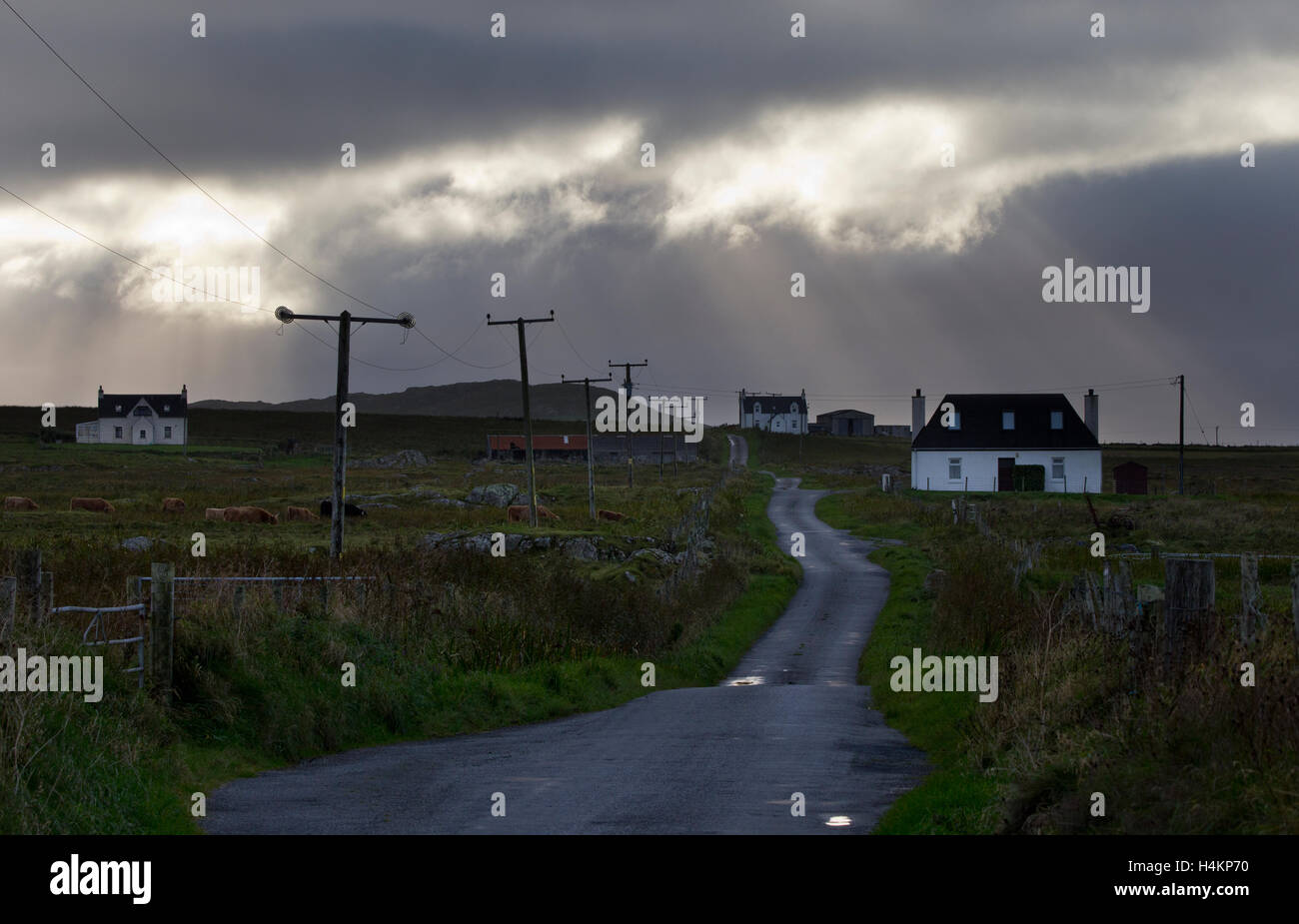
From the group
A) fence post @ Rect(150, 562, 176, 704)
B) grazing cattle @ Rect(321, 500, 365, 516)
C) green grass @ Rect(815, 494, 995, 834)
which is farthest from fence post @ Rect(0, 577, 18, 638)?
grazing cattle @ Rect(321, 500, 365, 516)

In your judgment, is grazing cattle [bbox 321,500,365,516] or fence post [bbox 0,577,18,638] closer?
fence post [bbox 0,577,18,638]

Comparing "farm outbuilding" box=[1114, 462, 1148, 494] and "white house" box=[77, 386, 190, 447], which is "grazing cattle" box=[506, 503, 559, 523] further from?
"white house" box=[77, 386, 190, 447]

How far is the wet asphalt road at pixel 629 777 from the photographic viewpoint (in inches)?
412

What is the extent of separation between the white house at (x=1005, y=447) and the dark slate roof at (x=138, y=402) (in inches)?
3512

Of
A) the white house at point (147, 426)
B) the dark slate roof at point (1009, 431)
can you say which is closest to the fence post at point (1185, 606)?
the dark slate roof at point (1009, 431)

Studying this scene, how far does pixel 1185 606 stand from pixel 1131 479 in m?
74.1

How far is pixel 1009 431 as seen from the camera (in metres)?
82.8

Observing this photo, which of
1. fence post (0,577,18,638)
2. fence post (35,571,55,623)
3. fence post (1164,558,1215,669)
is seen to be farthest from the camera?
fence post (35,571,55,623)

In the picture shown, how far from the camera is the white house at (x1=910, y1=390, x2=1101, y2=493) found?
268 ft

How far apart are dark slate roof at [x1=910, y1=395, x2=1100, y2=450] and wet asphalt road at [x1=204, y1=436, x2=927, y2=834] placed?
6456 centimetres

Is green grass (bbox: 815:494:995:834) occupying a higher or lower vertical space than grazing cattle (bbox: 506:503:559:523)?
lower

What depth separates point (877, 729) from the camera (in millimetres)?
17094
